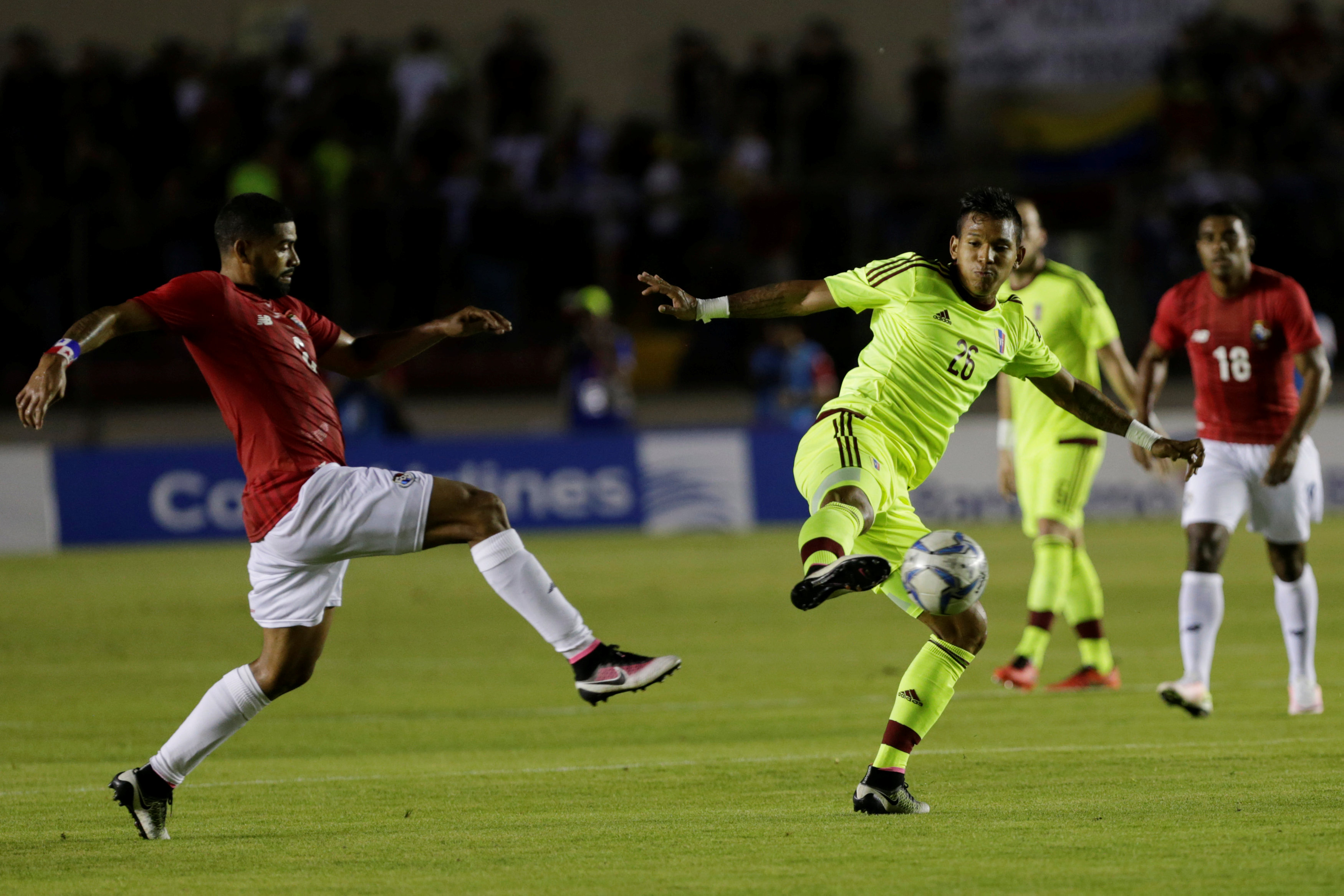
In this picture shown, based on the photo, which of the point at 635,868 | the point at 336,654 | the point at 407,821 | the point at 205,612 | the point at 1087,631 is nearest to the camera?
the point at 635,868

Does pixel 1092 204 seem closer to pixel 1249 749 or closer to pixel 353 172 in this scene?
pixel 353 172

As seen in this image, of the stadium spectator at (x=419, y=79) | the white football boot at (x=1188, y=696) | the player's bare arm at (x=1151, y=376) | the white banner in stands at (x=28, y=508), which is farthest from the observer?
the stadium spectator at (x=419, y=79)

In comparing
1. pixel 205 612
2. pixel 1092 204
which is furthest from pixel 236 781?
pixel 1092 204

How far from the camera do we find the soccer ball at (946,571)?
608 cm

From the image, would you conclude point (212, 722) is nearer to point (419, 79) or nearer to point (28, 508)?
point (28, 508)

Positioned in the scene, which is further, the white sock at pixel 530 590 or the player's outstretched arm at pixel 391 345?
the player's outstretched arm at pixel 391 345

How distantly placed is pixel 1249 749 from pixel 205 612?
8.75 m

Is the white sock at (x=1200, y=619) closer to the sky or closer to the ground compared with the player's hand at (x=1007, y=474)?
closer to the ground

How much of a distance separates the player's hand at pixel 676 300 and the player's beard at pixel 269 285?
1282mm

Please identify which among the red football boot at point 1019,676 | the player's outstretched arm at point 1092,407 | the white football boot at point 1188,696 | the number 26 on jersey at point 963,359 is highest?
the number 26 on jersey at point 963,359

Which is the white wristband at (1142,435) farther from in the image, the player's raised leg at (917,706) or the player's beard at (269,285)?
the player's beard at (269,285)

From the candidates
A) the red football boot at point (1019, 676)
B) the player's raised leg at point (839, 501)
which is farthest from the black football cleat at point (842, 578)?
the red football boot at point (1019, 676)

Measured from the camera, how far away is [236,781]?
7621mm

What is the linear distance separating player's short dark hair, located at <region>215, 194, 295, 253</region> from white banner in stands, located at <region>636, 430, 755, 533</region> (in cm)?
1293
